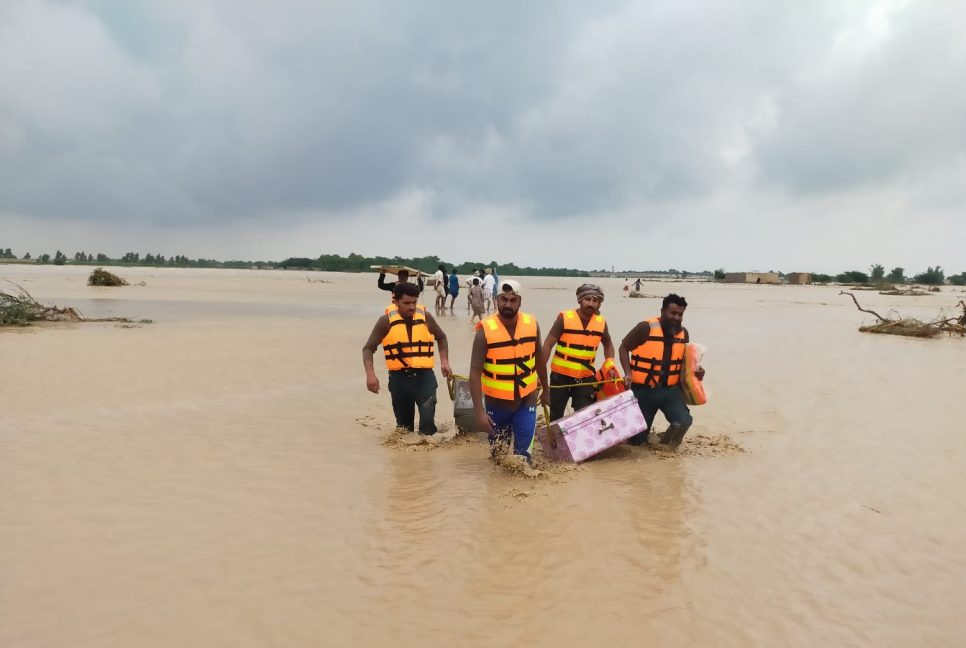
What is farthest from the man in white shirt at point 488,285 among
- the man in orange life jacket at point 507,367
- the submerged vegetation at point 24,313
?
the man in orange life jacket at point 507,367

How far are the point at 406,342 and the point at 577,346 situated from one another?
1.79m

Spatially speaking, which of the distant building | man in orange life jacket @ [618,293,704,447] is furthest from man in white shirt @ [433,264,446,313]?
the distant building

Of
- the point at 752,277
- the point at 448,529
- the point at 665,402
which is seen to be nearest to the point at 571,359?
the point at 665,402

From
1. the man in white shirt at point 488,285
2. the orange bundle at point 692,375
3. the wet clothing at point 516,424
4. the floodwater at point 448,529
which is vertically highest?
the man in white shirt at point 488,285

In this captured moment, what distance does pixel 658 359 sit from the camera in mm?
6445

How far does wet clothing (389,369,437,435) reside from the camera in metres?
6.47

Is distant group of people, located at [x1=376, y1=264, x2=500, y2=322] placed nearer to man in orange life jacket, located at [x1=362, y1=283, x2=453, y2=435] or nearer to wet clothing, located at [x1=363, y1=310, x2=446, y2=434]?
wet clothing, located at [x1=363, y1=310, x2=446, y2=434]

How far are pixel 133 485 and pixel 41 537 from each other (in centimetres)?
106

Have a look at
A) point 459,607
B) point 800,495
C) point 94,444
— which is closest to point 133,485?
point 94,444

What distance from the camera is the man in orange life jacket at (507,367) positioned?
526cm

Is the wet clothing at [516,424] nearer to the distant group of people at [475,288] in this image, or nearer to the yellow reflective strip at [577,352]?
the yellow reflective strip at [577,352]

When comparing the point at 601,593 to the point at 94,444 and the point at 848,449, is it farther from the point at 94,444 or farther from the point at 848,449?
the point at 94,444

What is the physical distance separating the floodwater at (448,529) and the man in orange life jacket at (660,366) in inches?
20.2

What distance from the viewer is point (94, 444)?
21.2ft
